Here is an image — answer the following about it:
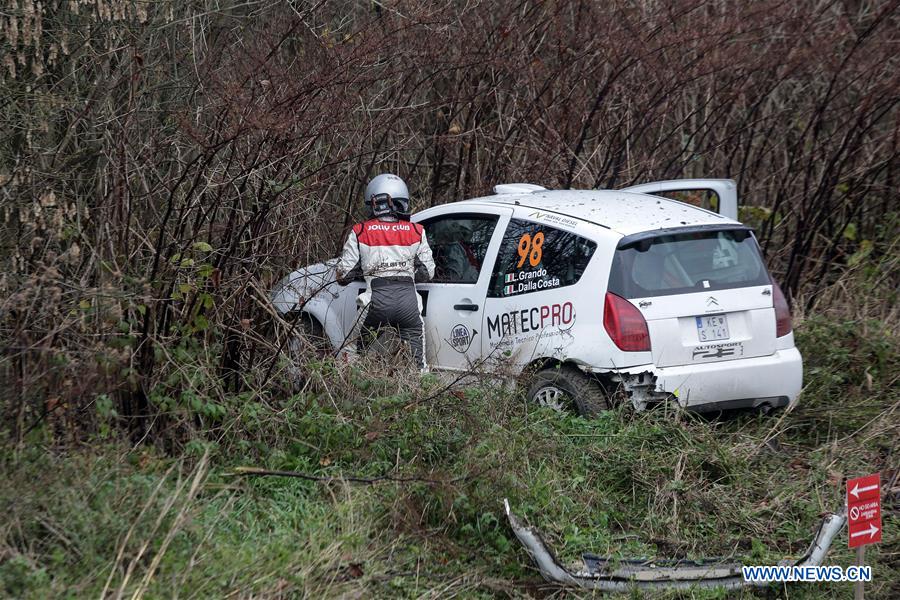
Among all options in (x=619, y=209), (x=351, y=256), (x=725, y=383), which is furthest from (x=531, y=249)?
(x=725, y=383)

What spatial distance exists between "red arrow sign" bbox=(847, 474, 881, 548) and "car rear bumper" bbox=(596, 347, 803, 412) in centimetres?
184

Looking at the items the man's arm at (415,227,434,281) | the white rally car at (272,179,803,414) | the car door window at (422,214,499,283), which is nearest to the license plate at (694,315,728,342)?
the white rally car at (272,179,803,414)

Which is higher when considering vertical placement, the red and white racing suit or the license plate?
the red and white racing suit

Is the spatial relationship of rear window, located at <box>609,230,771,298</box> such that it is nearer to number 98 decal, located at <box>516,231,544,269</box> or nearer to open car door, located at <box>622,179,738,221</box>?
number 98 decal, located at <box>516,231,544,269</box>

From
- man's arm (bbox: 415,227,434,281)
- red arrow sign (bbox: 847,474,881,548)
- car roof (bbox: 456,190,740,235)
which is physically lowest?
red arrow sign (bbox: 847,474,881,548)

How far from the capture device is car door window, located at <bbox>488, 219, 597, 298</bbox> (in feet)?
24.0

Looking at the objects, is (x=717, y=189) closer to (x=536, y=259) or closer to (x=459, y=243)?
(x=536, y=259)

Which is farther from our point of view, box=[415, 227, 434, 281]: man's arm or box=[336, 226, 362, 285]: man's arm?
box=[415, 227, 434, 281]: man's arm

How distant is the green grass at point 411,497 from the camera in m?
4.91

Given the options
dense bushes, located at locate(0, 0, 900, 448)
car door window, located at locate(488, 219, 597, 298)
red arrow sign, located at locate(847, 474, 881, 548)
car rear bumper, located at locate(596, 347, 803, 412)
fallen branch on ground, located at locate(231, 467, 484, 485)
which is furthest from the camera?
car door window, located at locate(488, 219, 597, 298)

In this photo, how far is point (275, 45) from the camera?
8.41 metres

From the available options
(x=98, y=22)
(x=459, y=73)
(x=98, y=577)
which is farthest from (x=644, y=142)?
(x=98, y=577)

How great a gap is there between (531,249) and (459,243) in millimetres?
742

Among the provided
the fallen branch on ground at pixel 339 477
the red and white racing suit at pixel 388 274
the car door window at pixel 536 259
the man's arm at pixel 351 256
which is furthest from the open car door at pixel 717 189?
the fallen branch on ground at pixel 339 477
